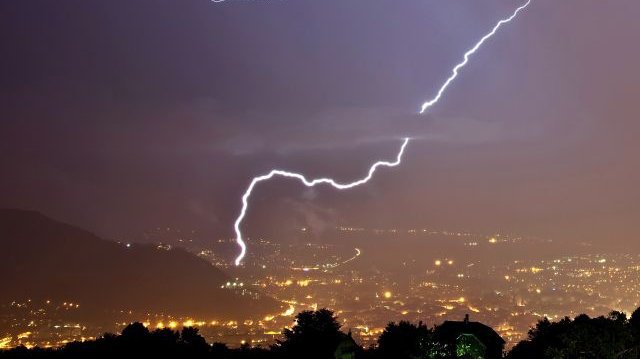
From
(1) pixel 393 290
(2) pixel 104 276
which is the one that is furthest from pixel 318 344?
(2) pixel 104 276

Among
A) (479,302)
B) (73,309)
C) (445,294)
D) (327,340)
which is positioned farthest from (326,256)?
(327,340)

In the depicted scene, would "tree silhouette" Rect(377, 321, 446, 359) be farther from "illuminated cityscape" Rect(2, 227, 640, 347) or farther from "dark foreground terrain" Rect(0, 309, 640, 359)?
"illuminated cityscape" Rect(2, 227, 640, 347)

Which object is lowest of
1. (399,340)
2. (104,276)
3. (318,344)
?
(318,344)

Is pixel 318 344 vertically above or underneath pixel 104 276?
underneath

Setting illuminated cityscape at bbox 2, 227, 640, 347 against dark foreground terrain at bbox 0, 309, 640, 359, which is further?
illuminated cityscape at bbox 2, 227, 640, 347

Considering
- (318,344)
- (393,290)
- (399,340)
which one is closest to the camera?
(318,344)

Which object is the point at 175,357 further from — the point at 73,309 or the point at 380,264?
the point at 380,264

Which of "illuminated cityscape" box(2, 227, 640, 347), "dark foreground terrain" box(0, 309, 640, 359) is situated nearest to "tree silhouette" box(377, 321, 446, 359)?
"dark foreground terrain" box(0, 309, 640, 359)

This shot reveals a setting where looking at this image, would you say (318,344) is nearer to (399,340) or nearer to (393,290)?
(399,340)
